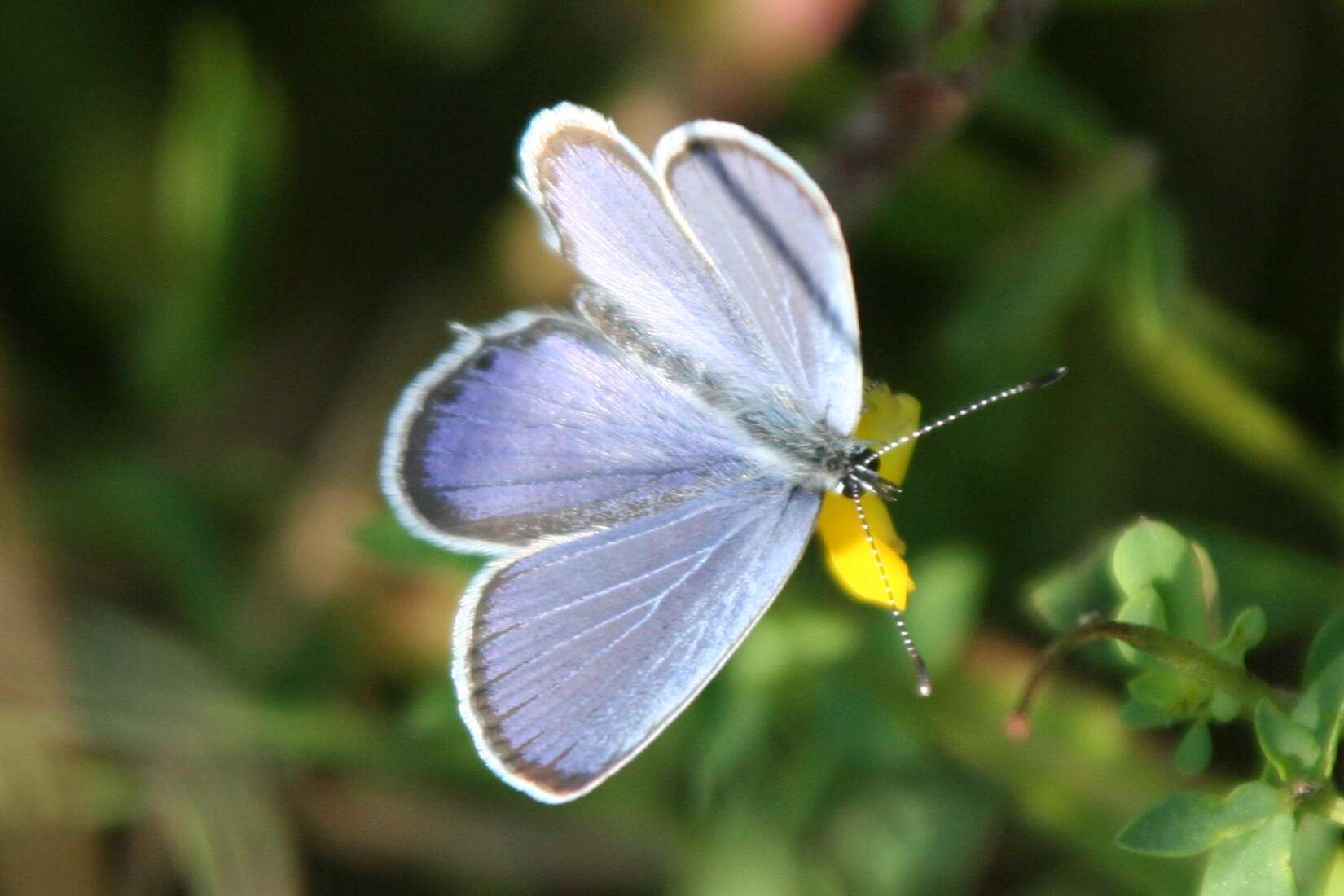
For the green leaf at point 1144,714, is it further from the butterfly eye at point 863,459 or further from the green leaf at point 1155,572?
the butterfly eye at point 863,459

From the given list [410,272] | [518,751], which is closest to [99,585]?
[410,272]

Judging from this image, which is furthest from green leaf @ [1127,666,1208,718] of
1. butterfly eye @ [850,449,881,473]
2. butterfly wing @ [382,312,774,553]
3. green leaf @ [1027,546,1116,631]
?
butterfly wing @ [382,312,774,553]

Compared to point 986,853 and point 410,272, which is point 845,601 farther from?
point 410,272

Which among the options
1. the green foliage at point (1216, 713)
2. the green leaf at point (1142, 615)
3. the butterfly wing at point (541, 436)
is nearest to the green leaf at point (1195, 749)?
the green foliage at point (1216, 713)

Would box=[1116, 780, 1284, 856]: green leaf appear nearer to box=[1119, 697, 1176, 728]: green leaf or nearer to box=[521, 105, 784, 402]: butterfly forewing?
box=[1119, 697, 1176, 728]: green leaf

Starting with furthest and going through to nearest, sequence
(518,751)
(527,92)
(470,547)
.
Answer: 1. (527,92)
2. (470,547)
3. (518,751)

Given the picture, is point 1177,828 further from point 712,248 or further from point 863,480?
point 712,248

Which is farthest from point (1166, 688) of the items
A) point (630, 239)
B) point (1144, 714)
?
point (630, 239)
